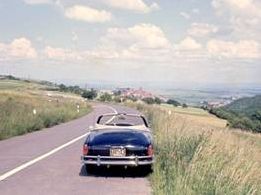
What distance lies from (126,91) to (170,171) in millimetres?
130099

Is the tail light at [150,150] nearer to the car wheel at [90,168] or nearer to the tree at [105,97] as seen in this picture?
the car wheel at [90,168]

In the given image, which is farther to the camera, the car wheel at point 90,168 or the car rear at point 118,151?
the car wheel at point 90,168

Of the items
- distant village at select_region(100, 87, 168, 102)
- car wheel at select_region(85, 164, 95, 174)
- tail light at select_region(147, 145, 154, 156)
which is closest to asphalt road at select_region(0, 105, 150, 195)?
car wheel at select_region(85, 164, 95, 174)

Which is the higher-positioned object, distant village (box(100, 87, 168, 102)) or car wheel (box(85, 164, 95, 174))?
car wheel (box(85, 164, 95, 174))

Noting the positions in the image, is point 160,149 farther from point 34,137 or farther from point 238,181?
point 34,137

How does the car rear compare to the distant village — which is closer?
the car rear

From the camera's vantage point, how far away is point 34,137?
25.7 meters

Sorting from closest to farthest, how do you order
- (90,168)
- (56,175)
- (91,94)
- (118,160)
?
1. (118,160)
2. (56,175)
3. (90,168)
4. (91,94)

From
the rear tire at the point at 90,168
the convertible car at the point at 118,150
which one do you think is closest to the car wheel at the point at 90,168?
the rear tire at the point at 90,168

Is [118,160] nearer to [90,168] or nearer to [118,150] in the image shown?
[118,150]

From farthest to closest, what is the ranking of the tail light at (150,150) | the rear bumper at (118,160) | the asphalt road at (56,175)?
the tail light at (150,150) → the rear bumper at (118,160) → the asphalt road at (56,175)

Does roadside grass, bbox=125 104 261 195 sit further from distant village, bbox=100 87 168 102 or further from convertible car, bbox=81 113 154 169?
distant village, bbox=100 87 168 102

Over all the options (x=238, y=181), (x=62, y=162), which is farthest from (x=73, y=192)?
(x=62, y=162)

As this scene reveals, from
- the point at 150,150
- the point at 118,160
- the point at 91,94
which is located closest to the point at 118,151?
the point at 118,160
